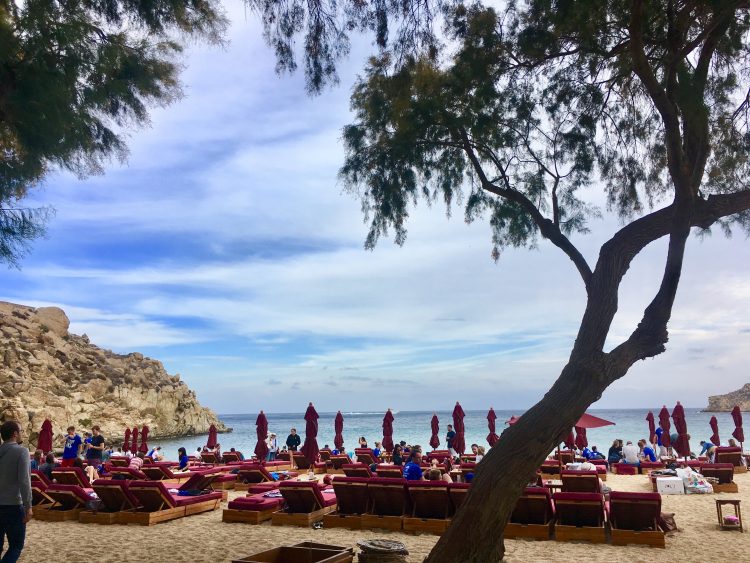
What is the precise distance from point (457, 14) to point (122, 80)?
4234 mm

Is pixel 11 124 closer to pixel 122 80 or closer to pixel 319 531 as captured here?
pixel 122 80

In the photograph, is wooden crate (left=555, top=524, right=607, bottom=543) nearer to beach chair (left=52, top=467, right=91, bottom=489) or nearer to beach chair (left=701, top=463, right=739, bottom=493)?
beach chair (left=701, top=463, right=739, bottom=493)

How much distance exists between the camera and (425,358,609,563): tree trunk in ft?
16.6

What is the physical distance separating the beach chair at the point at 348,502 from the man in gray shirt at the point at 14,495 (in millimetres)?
4755

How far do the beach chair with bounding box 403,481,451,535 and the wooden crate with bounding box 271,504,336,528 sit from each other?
1638mm

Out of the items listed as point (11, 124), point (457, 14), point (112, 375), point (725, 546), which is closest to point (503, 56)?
point (457, 14)

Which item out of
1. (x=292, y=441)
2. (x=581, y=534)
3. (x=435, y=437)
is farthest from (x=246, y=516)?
(x=435, y=437)

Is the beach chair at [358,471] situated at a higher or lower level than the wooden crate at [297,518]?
higher

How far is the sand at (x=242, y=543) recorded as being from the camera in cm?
716

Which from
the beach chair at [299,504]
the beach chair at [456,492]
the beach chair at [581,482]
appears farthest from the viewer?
the beach chair at [581,482]

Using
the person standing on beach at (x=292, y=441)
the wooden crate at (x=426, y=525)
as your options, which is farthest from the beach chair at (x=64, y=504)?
the person standing on beach at (x=292, y=441)

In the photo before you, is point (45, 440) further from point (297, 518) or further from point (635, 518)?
point (635, 518)

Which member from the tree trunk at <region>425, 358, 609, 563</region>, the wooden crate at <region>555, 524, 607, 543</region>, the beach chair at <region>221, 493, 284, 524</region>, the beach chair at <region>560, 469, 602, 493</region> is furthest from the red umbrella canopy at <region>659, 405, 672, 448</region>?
the tree trunk at <region>425, 358, 609, 563</region>

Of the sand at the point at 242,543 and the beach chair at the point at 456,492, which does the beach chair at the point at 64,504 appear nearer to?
the sand at the point at 242,543
